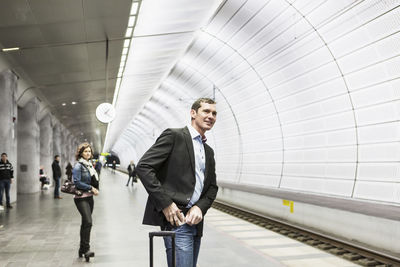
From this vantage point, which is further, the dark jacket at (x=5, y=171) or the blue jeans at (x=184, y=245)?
the dark jacket at (x=5, y=171)

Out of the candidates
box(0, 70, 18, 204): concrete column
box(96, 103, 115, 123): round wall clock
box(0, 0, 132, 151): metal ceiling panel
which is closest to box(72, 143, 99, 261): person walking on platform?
box(0, 0, 132, 151): metal ceiling panel

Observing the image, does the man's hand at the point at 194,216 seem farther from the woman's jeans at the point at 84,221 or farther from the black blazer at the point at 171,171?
the woman's jeans at the point at 84,221

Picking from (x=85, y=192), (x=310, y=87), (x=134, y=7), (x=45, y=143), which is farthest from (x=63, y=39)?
(x=45, y=143)

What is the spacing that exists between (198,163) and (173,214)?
44 centimetres

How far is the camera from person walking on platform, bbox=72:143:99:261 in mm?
6434

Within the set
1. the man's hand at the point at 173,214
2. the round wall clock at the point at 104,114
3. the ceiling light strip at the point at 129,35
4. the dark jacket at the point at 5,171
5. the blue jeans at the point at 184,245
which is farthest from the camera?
the round wall clock at the point at 104,114

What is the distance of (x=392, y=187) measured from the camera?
10.6m

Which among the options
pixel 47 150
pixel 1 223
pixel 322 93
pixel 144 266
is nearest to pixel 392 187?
pixel 322 93

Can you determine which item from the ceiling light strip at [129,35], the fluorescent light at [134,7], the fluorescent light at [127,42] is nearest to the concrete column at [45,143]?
the ceiling light strip at [129,35]

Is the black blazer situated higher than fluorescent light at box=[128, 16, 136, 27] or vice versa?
fluorescent light at box=[128, 16, 136, 27]

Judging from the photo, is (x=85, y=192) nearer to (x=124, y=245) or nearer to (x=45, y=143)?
(x=124, y=245)

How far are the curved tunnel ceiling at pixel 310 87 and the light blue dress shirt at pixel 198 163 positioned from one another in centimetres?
820

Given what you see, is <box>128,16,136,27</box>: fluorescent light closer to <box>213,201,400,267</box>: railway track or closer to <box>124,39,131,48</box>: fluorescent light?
<box>124,39,131,48</box>: fluorescent light

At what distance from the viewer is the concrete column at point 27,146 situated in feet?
66.5
